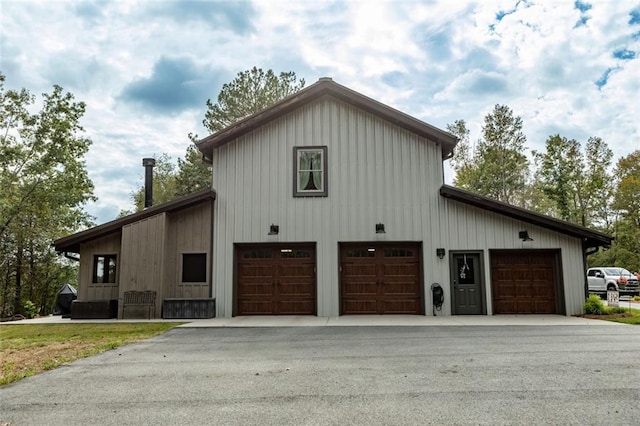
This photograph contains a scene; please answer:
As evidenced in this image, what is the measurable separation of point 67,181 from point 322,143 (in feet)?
47.9

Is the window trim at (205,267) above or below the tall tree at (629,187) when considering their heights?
below

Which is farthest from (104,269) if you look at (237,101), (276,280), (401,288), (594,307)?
(237,101)

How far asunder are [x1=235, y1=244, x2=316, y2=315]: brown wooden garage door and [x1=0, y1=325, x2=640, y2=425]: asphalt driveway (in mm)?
4463

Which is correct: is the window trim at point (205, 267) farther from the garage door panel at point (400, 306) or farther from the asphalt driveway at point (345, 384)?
the garage door panel at point (400, 306)

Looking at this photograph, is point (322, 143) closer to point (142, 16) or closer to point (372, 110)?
point (372, 110)

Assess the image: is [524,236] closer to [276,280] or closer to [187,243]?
[276,280]

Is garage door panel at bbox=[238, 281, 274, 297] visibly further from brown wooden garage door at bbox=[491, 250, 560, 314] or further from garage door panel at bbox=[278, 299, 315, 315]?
brown wooden garage door at bbox=[491, 250, 560, 314]

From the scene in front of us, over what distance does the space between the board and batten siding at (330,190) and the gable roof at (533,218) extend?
0.85 meters

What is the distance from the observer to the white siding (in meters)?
12.1

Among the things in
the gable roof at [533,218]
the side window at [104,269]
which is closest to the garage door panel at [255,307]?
the side window at [104,269]

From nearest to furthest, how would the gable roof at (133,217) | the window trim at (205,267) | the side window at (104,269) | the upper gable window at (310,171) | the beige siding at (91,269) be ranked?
the gable roof at (133,217)
the window trim at (205,267)
the upper gable window at (310,171)
the beige siding at (91,269)
the side window at (104,269)

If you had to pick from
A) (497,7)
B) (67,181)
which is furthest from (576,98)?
(67,181)

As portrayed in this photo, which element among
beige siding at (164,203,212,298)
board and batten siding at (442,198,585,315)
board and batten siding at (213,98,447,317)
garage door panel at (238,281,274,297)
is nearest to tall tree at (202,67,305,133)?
board and batten siding at (213,98,447,317)

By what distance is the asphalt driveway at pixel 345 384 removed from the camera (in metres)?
3.70
